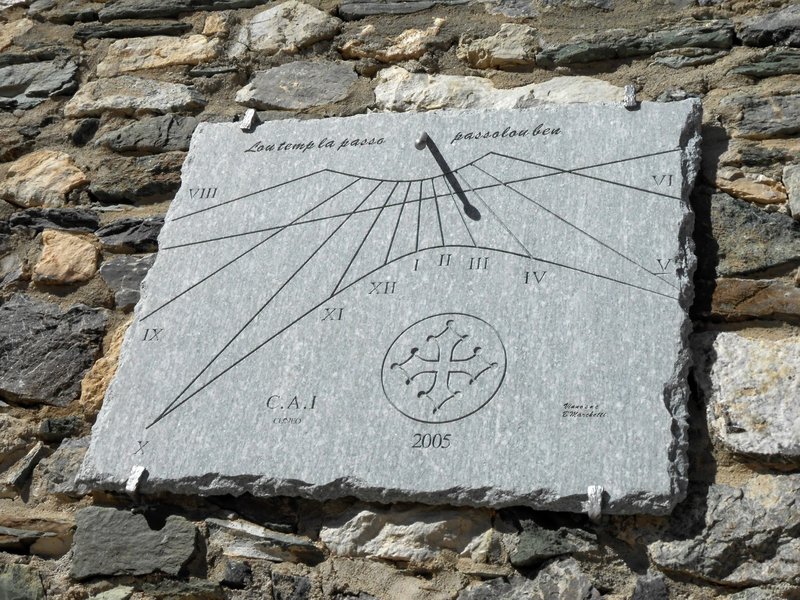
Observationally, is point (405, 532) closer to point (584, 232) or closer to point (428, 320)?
point (428, 320)

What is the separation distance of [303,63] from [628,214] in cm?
117

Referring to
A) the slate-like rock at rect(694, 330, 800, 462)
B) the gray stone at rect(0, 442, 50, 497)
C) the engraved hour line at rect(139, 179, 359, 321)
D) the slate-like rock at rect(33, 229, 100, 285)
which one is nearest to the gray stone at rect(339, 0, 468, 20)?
the engraved hour line at rect(139, 179, 359, 321)

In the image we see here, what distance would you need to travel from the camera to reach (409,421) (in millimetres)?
2156

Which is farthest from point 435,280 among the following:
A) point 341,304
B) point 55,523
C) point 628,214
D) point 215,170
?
point 55,523

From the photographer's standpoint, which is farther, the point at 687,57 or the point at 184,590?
the point at 687,57

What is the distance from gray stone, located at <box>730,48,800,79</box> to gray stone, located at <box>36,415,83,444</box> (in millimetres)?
1739

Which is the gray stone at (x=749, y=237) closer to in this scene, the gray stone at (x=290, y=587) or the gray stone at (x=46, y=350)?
the gray stone at (x=290, y=587)

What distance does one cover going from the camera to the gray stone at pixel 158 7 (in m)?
3.32

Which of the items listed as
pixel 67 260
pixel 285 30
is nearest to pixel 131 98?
pixel 285 30

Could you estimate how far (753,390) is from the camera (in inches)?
81.9

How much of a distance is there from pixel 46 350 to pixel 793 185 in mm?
1750

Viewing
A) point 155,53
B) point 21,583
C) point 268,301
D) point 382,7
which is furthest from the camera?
point 155,53

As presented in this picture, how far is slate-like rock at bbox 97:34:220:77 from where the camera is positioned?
3184 millimetres

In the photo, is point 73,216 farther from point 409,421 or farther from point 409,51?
point 409,421
